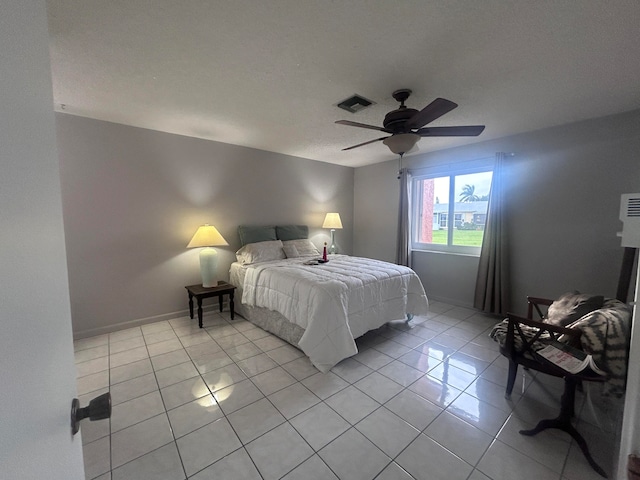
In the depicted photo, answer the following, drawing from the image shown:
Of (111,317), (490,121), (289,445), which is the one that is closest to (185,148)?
(111,317)

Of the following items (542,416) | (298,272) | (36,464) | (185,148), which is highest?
(185,148)

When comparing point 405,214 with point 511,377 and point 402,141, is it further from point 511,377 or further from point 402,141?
point 511,377

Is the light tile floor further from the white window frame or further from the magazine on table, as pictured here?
the white window frame

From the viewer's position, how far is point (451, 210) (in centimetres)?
400

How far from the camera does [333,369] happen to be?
227 centimetres

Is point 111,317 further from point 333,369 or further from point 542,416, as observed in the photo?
point 542,416

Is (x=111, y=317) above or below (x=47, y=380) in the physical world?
below

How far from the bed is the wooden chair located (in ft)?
3.71

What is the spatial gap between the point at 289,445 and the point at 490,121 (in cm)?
354

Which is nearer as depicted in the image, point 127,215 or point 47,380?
point 47,380

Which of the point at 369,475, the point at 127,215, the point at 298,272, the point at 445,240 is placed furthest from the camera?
the point at 445,240

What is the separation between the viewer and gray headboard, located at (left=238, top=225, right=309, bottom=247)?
12.3 ft

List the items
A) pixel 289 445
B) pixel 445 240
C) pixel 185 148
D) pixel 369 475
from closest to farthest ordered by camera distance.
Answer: pixel 369 475
pixel 289 445
pixel 185 148
pixel 445 240

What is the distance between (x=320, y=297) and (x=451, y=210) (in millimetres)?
2862
